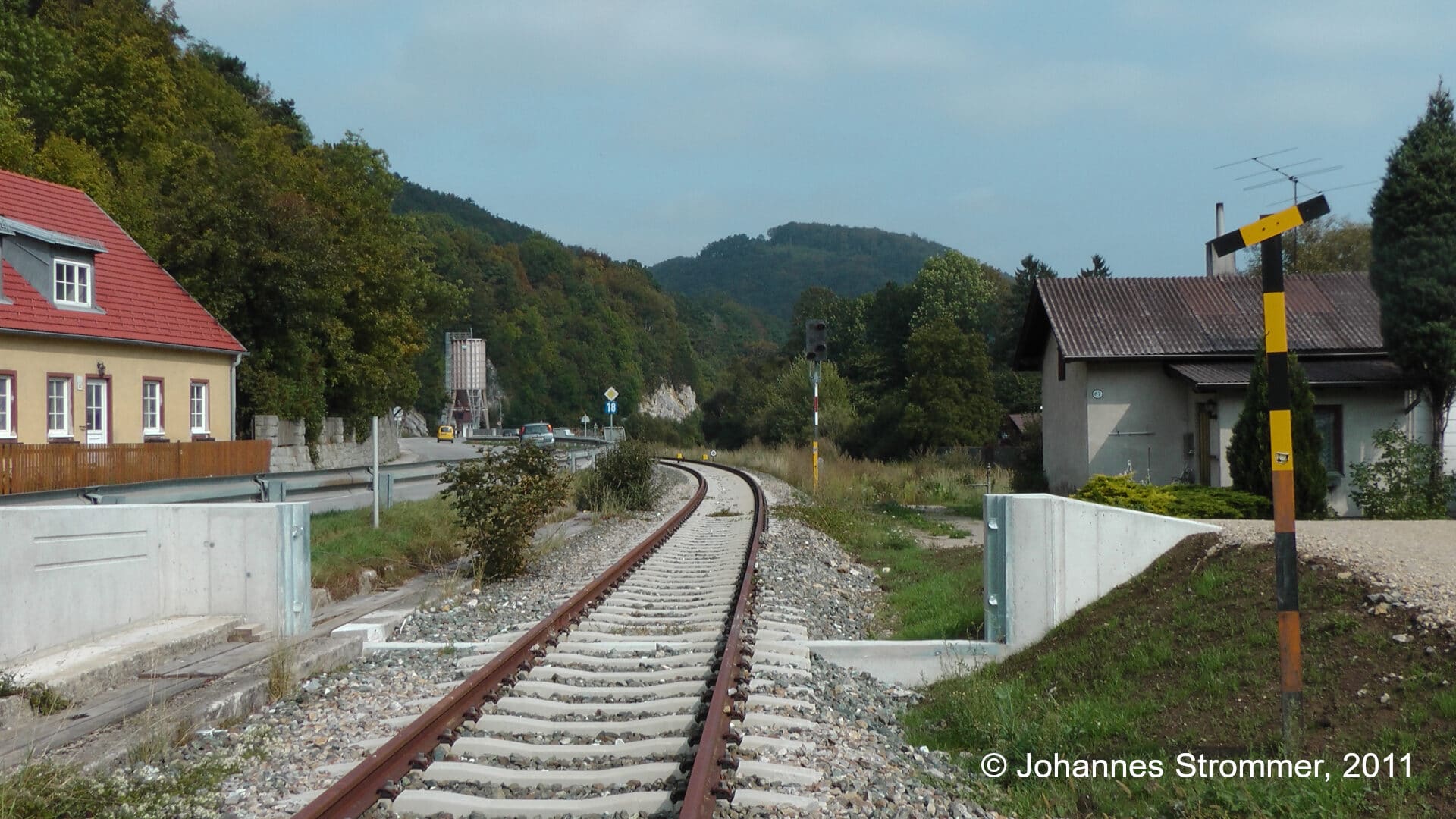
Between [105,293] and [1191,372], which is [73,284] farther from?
[1191,372]

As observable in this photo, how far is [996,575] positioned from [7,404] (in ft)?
79.6

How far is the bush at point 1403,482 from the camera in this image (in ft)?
57.2

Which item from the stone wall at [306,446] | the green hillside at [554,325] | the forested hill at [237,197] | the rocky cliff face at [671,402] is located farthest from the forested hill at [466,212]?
the stone wall at [306,446]

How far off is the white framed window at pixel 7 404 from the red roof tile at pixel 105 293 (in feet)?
3.92

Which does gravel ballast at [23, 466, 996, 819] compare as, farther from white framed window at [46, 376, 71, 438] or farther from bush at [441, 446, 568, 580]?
white framed window at [46, 376, 71, 438]

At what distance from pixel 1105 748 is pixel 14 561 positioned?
677 centimetres

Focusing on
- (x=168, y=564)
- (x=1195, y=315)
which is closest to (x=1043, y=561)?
(x=168, y=564)

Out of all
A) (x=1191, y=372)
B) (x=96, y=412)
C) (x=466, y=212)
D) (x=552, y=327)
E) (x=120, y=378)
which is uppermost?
(x=466, y=212)

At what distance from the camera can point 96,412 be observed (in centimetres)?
2819

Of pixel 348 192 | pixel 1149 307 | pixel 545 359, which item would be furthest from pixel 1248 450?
pixel 545 359

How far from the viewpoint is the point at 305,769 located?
536 centimetres

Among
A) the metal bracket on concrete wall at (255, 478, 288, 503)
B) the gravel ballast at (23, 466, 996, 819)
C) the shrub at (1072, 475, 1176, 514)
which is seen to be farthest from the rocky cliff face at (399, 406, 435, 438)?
the gravel ballast at (23, 466, 996, 819)

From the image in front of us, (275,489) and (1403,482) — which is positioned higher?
(275,489)

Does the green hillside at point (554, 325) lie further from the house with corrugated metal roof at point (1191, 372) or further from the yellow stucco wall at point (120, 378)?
the house with corrugated metal roof at point (1191, 372)
